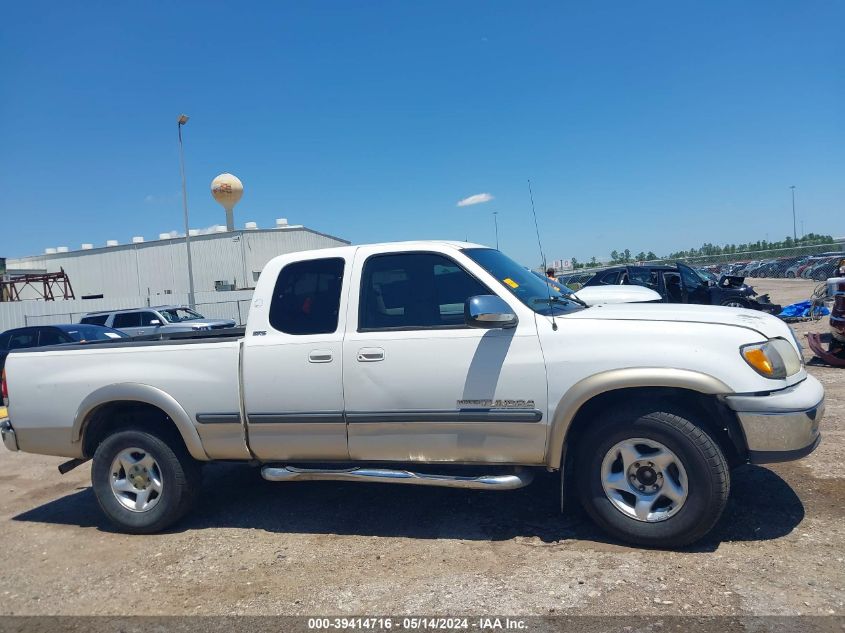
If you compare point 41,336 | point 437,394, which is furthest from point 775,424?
point 41,336

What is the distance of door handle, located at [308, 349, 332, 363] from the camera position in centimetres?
418

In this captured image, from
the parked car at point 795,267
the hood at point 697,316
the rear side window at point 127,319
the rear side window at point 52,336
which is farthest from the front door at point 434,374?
the parked car at point 795,267

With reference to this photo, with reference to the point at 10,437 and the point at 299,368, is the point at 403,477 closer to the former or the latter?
the point at 299,368

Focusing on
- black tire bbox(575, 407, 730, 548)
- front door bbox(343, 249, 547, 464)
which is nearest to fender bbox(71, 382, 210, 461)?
front door bbox(343, 249, 547, 464)

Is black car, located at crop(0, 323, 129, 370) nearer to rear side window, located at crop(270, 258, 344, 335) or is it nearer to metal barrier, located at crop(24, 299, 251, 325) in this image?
rear side window, located at crop(270, 258, 344, 335)

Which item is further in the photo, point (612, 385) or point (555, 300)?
point (555, 300)

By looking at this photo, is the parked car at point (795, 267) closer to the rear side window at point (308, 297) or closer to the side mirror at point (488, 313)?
the side mirror at point (488, 313)

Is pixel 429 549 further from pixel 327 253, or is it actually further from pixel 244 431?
pixel 327 253

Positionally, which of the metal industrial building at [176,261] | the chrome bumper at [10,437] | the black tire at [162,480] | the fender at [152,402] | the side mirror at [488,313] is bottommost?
the black tire at [162,480]

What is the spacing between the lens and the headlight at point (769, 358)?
11.7ft

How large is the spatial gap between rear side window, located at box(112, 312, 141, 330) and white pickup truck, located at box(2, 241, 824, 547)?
1527 cm

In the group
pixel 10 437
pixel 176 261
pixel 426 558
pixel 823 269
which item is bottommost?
pixel 426 558

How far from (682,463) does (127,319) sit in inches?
743

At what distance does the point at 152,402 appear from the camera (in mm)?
4508
